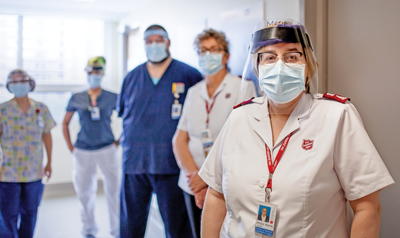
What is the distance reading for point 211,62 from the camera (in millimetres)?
1983

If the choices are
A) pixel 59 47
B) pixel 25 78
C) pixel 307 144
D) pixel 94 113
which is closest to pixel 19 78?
pixel 25 78

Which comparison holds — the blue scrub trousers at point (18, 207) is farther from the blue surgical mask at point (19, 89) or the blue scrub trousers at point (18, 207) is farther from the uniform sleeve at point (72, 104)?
the uniform sleeve at point (72, 104)

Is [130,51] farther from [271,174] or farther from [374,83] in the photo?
[271,174]

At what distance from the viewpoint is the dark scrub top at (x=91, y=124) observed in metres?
3.14

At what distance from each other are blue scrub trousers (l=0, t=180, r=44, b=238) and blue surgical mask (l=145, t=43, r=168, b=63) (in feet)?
4.19

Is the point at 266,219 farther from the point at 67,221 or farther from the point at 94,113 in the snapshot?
the point at 67,221

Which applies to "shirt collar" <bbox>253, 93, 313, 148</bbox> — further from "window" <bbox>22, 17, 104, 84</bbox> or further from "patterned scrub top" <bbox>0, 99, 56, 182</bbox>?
"window" <bbox>22, 17, 104, 84</bbox>

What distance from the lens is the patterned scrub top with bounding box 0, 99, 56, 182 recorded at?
2.50 metres

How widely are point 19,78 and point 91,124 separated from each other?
76 centimetres

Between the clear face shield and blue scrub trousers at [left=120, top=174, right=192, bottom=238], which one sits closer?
the clear face shield

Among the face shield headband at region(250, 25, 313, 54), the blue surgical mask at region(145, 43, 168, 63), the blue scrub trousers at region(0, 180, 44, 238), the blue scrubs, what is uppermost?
the blue surgical mask at region(145, 43, 168, 63)

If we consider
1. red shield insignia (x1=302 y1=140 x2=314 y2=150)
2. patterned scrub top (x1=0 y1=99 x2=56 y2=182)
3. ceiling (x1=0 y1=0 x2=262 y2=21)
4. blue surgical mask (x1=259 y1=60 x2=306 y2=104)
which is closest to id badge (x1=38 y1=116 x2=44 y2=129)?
patterned scrub top (x1=0 y1=99 x2=56 y2=182)

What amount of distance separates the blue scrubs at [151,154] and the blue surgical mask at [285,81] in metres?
1.27

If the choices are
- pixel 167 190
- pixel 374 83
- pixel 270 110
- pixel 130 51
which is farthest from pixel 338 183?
pixel 130 51
